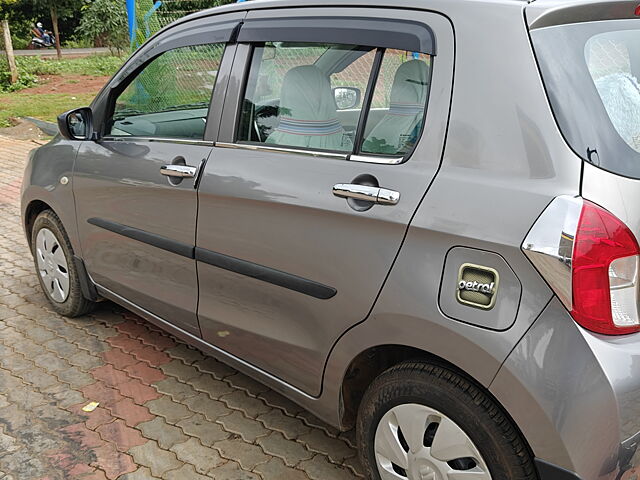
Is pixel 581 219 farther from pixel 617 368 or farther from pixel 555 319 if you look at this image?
pixel 617 368

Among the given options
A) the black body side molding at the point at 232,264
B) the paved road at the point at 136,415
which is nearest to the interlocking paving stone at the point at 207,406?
the paved road at the point at 136,415

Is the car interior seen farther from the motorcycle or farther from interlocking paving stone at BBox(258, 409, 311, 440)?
the motorcycle

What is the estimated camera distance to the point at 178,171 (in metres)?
2.94

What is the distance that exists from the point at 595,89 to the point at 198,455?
6.94 feet

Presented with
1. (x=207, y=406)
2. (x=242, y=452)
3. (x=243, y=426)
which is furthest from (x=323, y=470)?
(x=207, y=406)

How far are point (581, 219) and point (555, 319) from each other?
274 millimetres

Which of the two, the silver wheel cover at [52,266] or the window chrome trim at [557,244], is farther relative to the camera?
the silver wheel cover at [52,266]

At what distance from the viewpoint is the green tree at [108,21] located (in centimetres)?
1931

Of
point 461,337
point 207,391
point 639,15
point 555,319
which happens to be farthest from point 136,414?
point 639,15

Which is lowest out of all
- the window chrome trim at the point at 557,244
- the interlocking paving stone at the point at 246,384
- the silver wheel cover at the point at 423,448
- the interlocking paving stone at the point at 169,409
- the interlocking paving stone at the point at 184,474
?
the interlocking paving stone at the point at 184,474

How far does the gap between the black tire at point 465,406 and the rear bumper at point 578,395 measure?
0.33 ft

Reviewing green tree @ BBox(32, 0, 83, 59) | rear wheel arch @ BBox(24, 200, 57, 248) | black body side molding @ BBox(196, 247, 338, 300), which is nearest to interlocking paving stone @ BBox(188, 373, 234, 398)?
black body side molding @ BBox(196, 247, 338, 300)

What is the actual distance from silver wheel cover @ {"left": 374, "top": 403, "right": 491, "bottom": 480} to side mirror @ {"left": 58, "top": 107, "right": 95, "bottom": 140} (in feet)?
7.44

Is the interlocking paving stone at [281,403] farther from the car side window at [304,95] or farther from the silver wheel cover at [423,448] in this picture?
the car side window at [304,95]
